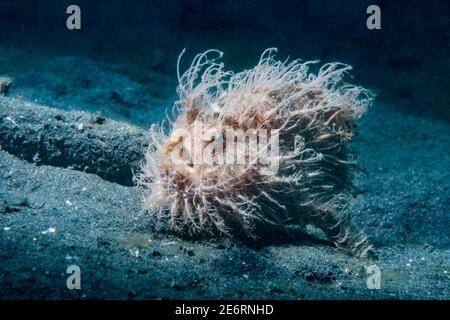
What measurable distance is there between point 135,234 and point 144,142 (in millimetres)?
1516

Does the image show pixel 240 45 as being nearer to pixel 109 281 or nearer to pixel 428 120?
pixel 428 120

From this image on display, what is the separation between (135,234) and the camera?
367 cm

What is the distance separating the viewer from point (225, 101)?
3.90 meters

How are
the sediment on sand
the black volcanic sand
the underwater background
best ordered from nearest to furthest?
the black volcanic sand
the underwater background
the sediment on sand

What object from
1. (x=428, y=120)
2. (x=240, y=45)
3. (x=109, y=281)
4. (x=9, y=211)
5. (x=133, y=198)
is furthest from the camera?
(x=240, y=45)

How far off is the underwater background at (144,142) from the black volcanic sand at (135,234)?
0.06ft

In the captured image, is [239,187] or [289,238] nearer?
[239,187]

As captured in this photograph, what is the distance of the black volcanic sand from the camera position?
2.86m

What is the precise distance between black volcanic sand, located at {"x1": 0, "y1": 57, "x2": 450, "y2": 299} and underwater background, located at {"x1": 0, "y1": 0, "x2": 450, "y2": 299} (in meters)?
0.02

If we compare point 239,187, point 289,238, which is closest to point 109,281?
point 239,187

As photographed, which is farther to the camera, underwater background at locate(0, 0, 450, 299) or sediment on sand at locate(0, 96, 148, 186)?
sediment on sand at locate(0, 96, 148, 186)

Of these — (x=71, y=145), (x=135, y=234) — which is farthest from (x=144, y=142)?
(x=135, y=234)

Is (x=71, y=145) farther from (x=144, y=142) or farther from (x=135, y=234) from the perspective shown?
(x=135, y=234)

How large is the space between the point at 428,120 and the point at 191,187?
20.4ft
